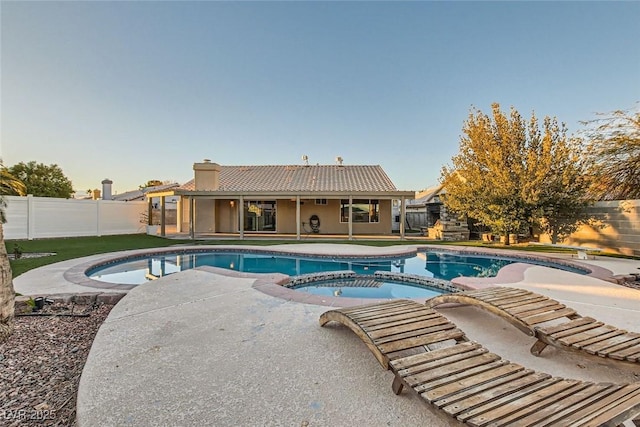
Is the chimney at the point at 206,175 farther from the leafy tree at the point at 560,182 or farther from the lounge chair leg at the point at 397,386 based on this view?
the lounge chair leg at the point at 397,386

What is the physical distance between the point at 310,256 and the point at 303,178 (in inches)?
379

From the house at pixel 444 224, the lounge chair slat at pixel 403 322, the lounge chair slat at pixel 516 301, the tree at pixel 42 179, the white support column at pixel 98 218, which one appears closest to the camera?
the lounge chair slat at pixel 403 322

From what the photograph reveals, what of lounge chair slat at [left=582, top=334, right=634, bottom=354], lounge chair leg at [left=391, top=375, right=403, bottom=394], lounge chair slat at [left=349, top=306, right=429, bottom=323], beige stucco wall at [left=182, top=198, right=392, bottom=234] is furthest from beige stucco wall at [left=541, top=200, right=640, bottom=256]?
lounge chair leg at [left=391, top=375, right=403, bottom=394]

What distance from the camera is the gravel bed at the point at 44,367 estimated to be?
240 centimetres

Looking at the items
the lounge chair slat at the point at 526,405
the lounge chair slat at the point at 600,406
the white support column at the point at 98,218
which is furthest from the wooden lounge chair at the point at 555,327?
the white support column at the point at 98,218

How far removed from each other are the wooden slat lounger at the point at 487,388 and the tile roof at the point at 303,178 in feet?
48.1

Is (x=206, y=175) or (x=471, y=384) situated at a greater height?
(x=206, y=175)

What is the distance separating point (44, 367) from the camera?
3.15 meters

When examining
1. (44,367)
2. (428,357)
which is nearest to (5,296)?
(44,367)

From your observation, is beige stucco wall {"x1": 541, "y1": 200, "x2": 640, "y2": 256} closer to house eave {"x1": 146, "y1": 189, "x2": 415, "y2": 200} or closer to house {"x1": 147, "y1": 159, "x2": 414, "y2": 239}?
house eave {"x1": 146, "y1": 189, "x2": 415, "y2": 200}

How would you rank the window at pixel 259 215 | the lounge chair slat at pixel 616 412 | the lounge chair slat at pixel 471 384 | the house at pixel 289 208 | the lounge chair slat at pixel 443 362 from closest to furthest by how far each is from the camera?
Answer: the lounge chair slat at pixel 616 412, the lounge chair slat at pixel 471 384, the lounge chair slat at pixel 443 362, the house at pixel 289 208, the window at pixel 259 215

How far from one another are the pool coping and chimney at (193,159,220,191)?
6881mm

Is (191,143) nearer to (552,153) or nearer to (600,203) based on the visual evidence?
(552,153)

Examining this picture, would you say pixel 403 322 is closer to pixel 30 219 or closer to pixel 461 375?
pixel 461 375
